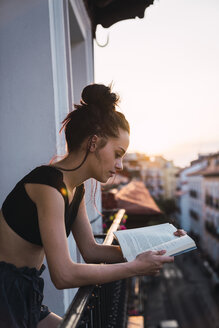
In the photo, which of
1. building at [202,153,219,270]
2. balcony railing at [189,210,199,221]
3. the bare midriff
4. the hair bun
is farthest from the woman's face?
balcony railing at [189,210,199,221]

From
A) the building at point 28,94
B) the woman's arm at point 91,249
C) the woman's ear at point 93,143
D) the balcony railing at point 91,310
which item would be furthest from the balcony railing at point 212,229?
the woman's ear at point 93,143

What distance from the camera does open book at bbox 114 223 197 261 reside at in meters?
1.57

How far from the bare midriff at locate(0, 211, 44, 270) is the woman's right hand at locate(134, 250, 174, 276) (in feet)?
1.52

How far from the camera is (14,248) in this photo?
144cm

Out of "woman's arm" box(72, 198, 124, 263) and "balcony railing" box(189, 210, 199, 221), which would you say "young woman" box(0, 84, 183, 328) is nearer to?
"woman's arm" box(72, 198, 124, 263)

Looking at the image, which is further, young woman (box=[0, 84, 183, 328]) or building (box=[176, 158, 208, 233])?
building (box=[176, 158, 208, 233])

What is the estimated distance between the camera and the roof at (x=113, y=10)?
173 inches

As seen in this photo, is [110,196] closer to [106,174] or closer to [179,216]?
[106,174]

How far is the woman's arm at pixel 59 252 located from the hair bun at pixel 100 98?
0.51 metres

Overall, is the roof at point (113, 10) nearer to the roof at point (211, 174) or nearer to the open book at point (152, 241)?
the open book at point (152, 241)

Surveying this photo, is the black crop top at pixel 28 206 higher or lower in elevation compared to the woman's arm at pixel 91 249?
higher

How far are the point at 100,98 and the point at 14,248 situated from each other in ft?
2.67

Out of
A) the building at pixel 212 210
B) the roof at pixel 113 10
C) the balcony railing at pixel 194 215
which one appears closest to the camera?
Result: the roof at pixel 113 10

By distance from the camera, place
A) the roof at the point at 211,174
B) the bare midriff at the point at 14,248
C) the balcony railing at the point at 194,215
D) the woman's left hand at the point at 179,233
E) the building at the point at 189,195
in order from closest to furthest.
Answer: the bare midriff at the point at 14,248, the woman's left hand at the point at 179,233, the roof at the point at 211,174, the building at the point at 189,195, the balcony railing at the point at 194,215
